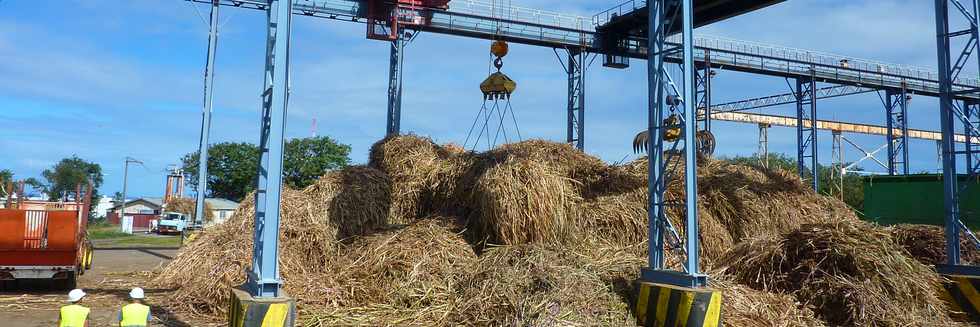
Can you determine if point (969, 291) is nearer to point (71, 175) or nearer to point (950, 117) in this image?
point (950, 117)

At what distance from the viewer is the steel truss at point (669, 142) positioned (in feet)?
→ 30.7

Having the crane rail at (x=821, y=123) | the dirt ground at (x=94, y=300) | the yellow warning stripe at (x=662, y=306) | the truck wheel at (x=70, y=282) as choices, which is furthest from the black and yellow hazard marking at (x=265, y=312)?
the crane rail at (x=821, y=123)

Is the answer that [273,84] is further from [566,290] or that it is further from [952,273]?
[952,273]

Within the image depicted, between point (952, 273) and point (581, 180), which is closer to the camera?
point (952, 273)

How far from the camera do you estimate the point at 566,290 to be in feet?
30.9

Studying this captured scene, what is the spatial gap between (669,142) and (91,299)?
10.7 meters

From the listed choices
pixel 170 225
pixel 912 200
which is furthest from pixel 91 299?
pixel 170 225

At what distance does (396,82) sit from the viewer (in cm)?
2411

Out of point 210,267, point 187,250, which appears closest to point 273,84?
point 210,267

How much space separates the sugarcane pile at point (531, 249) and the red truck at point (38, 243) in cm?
220

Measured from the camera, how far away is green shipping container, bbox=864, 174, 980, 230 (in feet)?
59.1

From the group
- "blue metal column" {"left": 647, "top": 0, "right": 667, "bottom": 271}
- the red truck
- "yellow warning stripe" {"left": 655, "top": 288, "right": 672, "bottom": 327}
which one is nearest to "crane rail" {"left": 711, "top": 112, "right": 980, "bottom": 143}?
"blue metal column" {"left": 647, "top": 0, "right": 667, "bottom": 271}

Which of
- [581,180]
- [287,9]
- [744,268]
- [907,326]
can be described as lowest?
[907,326]

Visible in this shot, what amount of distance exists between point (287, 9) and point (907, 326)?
9.37m
